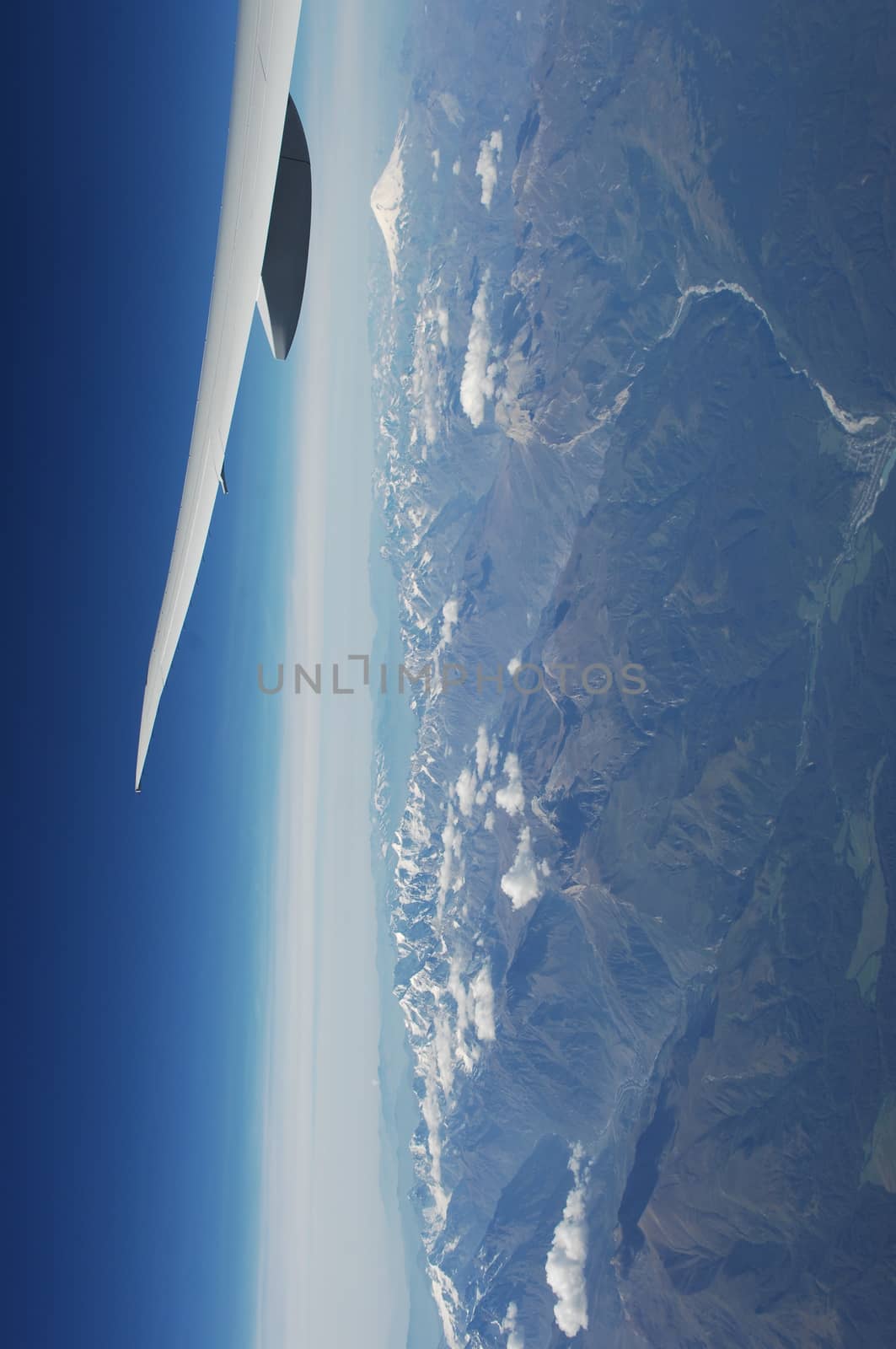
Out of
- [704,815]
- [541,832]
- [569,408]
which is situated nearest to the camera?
[704,815]

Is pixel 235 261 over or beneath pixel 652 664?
over

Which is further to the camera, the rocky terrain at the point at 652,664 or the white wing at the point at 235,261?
the rocky terrain at the point at 652,664

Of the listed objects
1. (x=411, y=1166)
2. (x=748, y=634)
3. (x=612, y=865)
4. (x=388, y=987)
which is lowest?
(x=411, y=1166)

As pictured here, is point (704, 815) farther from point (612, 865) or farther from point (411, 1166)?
point (411, 1166)

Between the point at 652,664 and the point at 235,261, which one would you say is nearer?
the point at 235,261

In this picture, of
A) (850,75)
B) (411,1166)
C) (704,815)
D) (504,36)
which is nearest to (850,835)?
(704,815)

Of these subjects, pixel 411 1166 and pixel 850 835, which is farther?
pixel 411 1166

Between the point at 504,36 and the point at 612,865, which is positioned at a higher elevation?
the point at 504,36

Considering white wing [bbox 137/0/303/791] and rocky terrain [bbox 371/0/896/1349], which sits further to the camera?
rocky terrain [bbox 371/0/896/1349]
